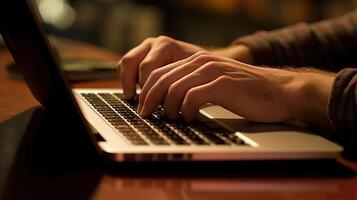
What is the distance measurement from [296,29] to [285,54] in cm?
8

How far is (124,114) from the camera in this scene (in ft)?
2.50

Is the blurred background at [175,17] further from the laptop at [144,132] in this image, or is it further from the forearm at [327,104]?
the laptop at [144,132]

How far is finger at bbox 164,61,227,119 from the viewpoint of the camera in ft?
2.29

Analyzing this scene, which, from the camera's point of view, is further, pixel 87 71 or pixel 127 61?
pixel 87 71

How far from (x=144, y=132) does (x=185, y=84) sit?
10 centimetres

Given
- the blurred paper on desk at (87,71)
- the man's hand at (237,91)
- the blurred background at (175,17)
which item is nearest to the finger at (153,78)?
the man's hand at (237,91)

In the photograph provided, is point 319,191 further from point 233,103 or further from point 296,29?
point 296,29

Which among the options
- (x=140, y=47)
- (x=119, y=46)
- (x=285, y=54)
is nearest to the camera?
(x=140, y=47)

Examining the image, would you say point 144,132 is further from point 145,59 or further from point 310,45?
point 310,45

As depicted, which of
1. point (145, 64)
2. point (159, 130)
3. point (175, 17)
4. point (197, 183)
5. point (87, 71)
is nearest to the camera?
point (197, 183)

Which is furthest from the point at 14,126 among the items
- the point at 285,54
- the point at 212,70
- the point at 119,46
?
the point at 119,46

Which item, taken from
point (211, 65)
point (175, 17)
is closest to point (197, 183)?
point (211, 65)

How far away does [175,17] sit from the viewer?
348 centimetres

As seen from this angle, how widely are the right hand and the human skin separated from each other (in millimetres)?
136
